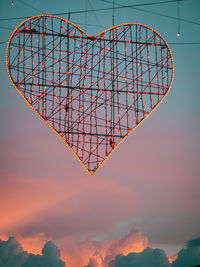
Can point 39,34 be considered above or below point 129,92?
above

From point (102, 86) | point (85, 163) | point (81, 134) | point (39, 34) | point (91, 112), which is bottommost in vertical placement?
point (85, 163)

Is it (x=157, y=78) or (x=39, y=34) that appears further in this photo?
(x=157, y=78)

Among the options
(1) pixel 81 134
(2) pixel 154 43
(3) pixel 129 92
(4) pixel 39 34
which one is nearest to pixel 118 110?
(3) pixel 129 92

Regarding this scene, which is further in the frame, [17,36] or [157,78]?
[157,78]

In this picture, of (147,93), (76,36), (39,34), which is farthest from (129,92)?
(39,34)

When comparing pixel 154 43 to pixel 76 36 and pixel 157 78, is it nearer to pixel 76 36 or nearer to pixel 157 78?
pixel 157 78

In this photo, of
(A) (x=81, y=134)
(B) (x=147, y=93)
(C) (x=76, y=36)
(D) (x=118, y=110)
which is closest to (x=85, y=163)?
(A) (x=81, y=134)

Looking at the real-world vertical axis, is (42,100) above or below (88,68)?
below

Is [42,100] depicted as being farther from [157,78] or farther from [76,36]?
[157,78]

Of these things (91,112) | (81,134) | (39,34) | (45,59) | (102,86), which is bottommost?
(81,134)
